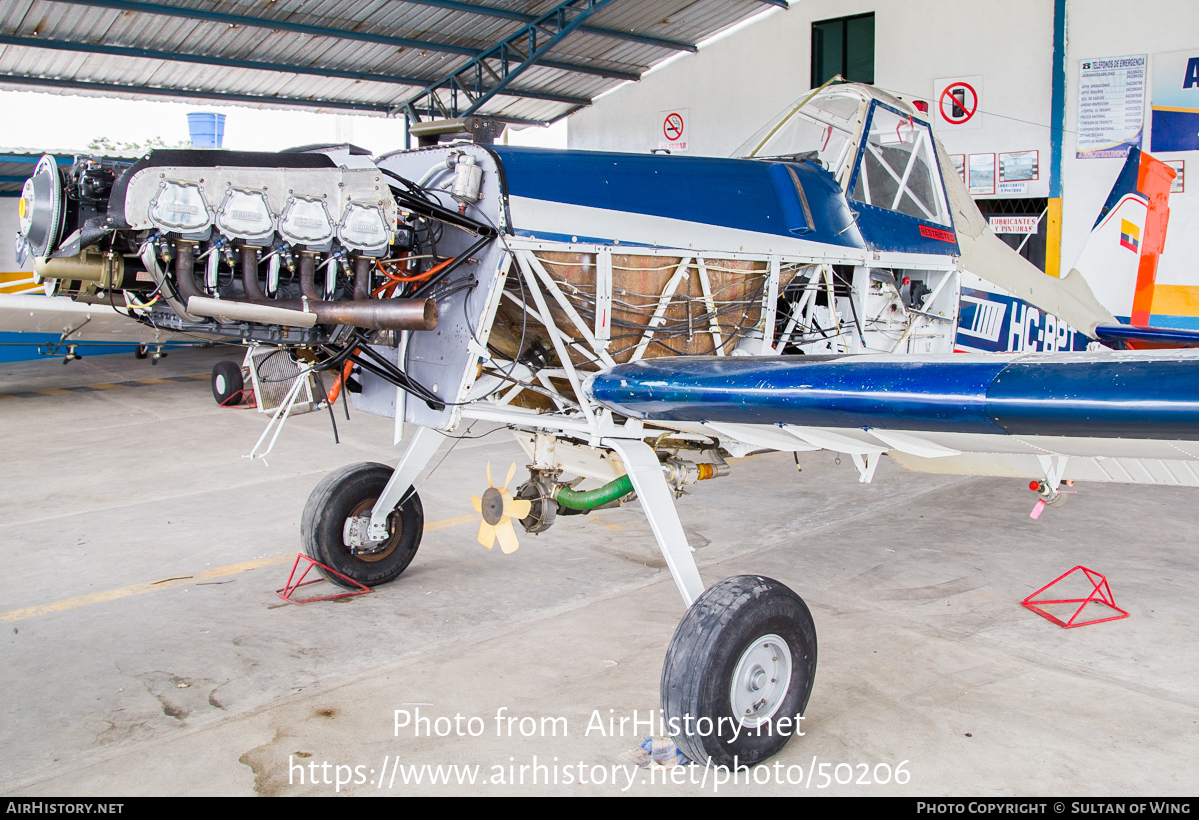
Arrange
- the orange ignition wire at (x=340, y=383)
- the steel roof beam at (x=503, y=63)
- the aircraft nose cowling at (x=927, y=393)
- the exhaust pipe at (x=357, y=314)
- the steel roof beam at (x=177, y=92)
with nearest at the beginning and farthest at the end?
the aircraft nose cowling at (x=927, y=393) → the exhaust pipe at (x=357, y=314) → the orange ignition wire at (x=340, y=383) → the steel roof beam at (x=177, y=92) → the steel roof beam at (x=503, y=63)

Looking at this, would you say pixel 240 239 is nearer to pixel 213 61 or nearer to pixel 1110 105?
pixel 213 61

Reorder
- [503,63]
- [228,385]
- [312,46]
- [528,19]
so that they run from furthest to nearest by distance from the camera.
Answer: [503,63] < [528,19] < [312,46] < [228,385]

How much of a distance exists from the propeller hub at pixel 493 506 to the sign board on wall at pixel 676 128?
12.8 meters

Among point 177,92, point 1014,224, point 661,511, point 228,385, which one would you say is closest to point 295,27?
point 177,92

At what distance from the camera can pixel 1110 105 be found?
37.7 ft

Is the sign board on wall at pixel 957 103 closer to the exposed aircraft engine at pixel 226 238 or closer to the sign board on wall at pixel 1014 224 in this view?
the sign board on wall at pixel 1014 224

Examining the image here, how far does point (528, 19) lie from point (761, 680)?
1269 centimetres

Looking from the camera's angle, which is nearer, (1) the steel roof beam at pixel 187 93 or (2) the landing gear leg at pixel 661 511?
(2) the landing gear leg at pixel 661 511

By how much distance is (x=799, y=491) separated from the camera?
6.64m

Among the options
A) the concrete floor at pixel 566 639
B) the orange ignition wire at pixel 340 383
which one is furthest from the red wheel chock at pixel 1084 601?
the orange ignition wire at pixel 340 383

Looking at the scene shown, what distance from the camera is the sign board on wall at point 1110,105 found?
11320 mm
